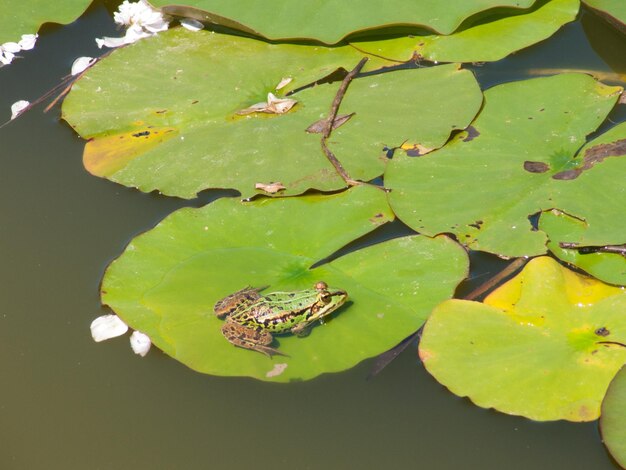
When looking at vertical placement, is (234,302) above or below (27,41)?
below

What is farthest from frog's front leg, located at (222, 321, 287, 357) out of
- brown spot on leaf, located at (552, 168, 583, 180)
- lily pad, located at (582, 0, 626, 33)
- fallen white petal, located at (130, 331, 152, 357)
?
lily pad, located at (582, 0, 626, 33)

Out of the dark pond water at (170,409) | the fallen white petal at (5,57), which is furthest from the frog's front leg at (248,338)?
the fallen white petal at (5,57)

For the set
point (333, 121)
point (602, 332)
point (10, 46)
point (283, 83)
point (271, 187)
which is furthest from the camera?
point (10, 46)

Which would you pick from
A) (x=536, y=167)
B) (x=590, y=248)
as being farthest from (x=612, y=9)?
(x=590, y=248)

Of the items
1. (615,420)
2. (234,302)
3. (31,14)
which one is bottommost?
(615,420)

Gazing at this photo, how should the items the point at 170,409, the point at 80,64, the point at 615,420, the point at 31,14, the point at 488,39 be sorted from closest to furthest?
the point at 615,420 → the point at 170,409 → the point at 488,39 → the point at 80,64 → the point at 31,14

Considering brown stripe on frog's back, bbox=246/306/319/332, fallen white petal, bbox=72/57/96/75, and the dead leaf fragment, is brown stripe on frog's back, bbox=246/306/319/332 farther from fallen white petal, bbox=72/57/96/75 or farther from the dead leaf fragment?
fallen white petal, bbox=72/57/96/75

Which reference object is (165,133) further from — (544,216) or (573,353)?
(573,353)

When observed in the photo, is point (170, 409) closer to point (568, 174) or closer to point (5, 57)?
point (568, 174)

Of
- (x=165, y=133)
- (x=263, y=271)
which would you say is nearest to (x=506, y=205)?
(x=263, y=271)
